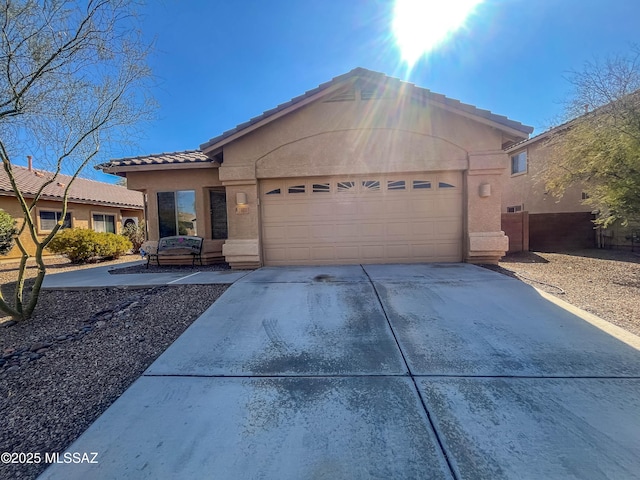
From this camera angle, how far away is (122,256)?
15297 millimetres

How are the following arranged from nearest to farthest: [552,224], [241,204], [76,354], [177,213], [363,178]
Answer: [76,354] < [241,204] < [363,178] < [177,213] < [552,224]

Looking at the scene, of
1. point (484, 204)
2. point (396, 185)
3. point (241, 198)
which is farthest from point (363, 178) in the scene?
point (241, 198)

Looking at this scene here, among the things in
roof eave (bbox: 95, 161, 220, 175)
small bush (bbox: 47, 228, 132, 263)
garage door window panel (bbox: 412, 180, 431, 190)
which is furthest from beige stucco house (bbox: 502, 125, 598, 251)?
small bush (bbox: 47, 228, 132, 263)

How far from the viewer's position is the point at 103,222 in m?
19.3

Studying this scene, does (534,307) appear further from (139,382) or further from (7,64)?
(7,64)

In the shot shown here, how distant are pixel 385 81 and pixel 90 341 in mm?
8298

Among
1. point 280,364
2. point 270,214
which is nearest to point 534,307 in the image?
point 280,364

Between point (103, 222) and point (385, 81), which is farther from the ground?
point (385, 81)

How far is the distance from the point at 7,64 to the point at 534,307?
30.5ft

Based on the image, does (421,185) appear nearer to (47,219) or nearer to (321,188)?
(321,188)

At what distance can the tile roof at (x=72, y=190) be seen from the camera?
14.9 metres

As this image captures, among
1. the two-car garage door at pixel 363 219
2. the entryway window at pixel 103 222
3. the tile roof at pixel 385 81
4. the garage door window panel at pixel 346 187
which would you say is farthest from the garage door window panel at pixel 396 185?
the entryway window at pixel 103 222

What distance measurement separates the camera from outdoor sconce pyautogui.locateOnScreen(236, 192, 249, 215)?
8.30m

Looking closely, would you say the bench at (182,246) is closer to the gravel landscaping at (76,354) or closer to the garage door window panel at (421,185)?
the gravel landscaping at (76,354)
